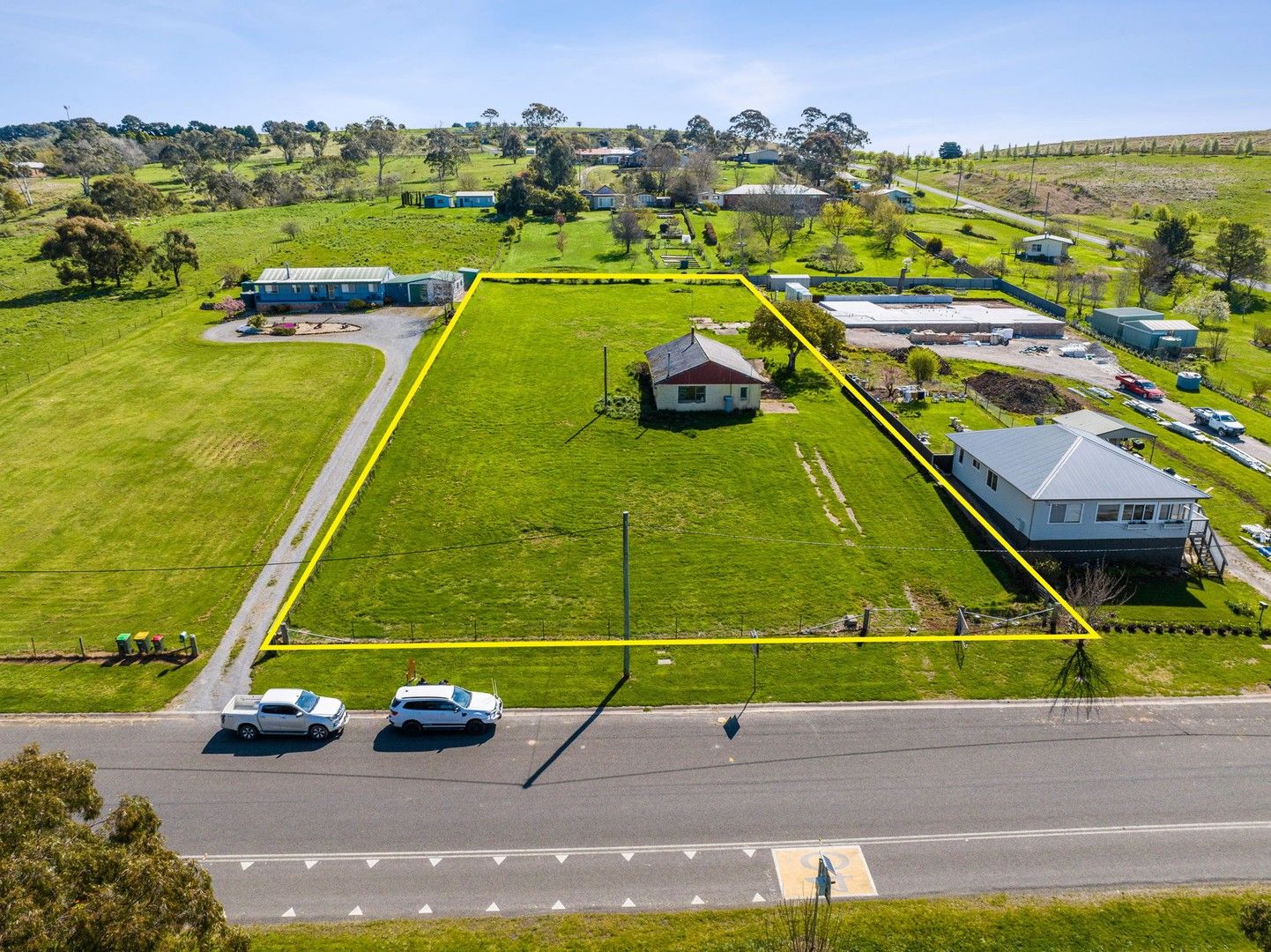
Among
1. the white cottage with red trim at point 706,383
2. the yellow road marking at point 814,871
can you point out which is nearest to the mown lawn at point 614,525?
the white cottage with red trim at point 706,383

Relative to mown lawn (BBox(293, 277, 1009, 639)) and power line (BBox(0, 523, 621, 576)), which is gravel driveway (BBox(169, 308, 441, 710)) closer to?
power line (BBox(0, 523, 621, 576))

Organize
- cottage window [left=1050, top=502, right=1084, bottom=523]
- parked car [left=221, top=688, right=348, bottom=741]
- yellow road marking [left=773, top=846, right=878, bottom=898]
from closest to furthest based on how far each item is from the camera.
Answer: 1. yellow road marking [left=773, top=846, right=878, bottom=898]
2. parked car [left=221, top=688, right=348, bottom=741]
3. cottage window [left=1050, top=502, right=1084, bottom=523]

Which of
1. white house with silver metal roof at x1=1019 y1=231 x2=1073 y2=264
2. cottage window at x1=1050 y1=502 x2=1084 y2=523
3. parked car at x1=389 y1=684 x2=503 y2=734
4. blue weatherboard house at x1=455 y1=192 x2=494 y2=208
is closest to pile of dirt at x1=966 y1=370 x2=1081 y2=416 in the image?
cottage window at x1=1050 y1=502 x2=1084 y2=523

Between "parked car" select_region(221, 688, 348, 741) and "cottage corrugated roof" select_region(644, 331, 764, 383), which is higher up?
"cottage corrugated roof" select_region(644, 331, 764, 383)

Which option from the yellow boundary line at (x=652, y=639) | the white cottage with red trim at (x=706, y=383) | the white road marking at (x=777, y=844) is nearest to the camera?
the white road marking at (x=777, y=844)

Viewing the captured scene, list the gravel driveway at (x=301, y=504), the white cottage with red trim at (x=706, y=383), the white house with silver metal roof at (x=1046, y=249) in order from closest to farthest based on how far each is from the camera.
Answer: the gravel driveway at (x=301, y=504) < the white cottage with red trim at (x=706, y=383) < the white house with silver metal roof at (x=1046, y=249)

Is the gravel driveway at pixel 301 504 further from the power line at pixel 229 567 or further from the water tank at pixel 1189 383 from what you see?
the water tank at pixel 1189 383

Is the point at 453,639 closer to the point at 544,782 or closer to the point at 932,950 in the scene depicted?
the point at 544,782
